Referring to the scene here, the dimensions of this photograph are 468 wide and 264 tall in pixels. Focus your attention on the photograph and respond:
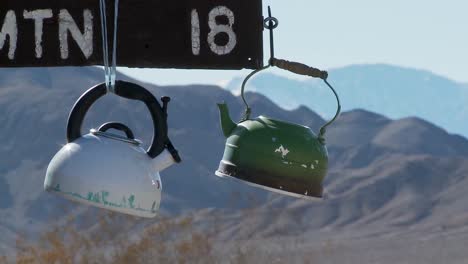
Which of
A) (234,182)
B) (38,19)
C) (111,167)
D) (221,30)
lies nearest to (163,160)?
(111,167)

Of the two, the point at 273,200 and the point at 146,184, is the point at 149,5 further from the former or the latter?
the point at 273,200

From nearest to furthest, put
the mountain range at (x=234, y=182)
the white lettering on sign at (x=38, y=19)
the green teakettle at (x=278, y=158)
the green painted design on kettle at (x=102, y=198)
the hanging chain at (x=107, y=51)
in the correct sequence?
the green painted design on kettle at (x=102, y=198)
the hanging chain at (x=107, y=51)
the green teakettle at (x=278, y=158)
the white lettering on sign at (x=38, y=19)
the mountain range at (x=234, y=182)

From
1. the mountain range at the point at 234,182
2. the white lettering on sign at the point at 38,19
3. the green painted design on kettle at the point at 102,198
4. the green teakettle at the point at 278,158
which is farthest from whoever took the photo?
the mountain range at the point at 234,182

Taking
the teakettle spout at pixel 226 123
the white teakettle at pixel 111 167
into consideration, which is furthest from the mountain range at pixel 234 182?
the white teakettle at pixel 111 167

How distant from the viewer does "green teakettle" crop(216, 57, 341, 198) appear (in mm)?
2668

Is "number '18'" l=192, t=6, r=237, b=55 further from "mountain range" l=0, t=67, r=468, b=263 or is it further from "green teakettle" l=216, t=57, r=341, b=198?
"mountain range" l=0, t=67, r=468, b=263

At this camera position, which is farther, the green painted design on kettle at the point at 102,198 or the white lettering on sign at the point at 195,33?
the white lettering on sign at the point at 195,33

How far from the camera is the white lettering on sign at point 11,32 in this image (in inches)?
109

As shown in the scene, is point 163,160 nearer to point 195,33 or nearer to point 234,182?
point 195,33

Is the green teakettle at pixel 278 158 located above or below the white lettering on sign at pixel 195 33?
below

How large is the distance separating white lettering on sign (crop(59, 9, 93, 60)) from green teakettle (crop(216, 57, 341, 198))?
1.21 feet

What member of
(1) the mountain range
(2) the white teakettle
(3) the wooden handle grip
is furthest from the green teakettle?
(1) the mountain range

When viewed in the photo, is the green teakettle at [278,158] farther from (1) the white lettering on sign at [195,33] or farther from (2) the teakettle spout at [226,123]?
(1) the white lettering on sign at [195,33]

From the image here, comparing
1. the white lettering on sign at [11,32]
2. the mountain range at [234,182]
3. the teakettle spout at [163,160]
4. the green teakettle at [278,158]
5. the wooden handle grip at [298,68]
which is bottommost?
the mountain range at [234,182]
